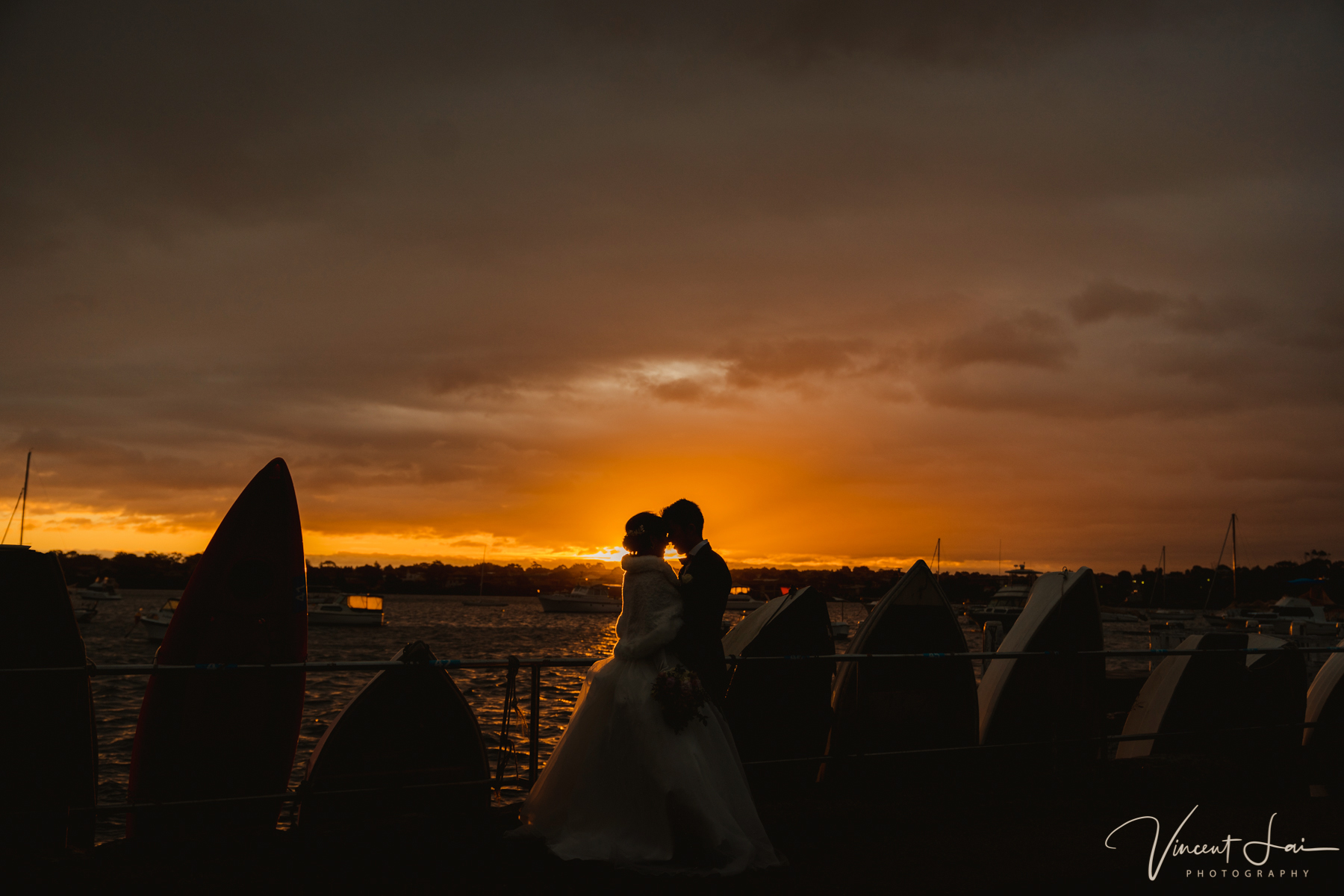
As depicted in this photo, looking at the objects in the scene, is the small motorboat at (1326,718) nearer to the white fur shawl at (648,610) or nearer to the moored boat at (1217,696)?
the moored boat at (1217,696)

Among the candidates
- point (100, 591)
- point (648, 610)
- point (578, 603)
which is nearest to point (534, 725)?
point (648, 610)

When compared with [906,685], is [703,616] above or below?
above

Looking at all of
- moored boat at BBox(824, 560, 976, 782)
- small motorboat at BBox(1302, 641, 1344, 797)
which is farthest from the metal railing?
small motorboat at BBox(1302, 641, 1344, 797)

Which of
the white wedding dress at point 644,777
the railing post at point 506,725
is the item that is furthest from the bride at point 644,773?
the railing post at point 506,725

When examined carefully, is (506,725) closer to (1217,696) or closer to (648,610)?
(648,610)

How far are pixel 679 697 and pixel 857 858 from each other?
116 cm

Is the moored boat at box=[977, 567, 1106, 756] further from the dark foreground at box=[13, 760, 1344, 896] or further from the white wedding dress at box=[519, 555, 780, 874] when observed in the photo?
the white wedding dress at box=[519, 555, 780, 874]

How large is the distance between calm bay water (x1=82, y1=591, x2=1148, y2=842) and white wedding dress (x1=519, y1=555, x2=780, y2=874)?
209 cm

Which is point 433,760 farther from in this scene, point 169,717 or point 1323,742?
point 1323,742

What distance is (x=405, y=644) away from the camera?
11.6m

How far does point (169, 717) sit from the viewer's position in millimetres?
6816

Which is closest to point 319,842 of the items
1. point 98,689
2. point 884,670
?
point 884,670

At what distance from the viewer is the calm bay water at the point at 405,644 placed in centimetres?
1752

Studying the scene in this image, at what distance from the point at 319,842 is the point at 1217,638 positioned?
816cm
